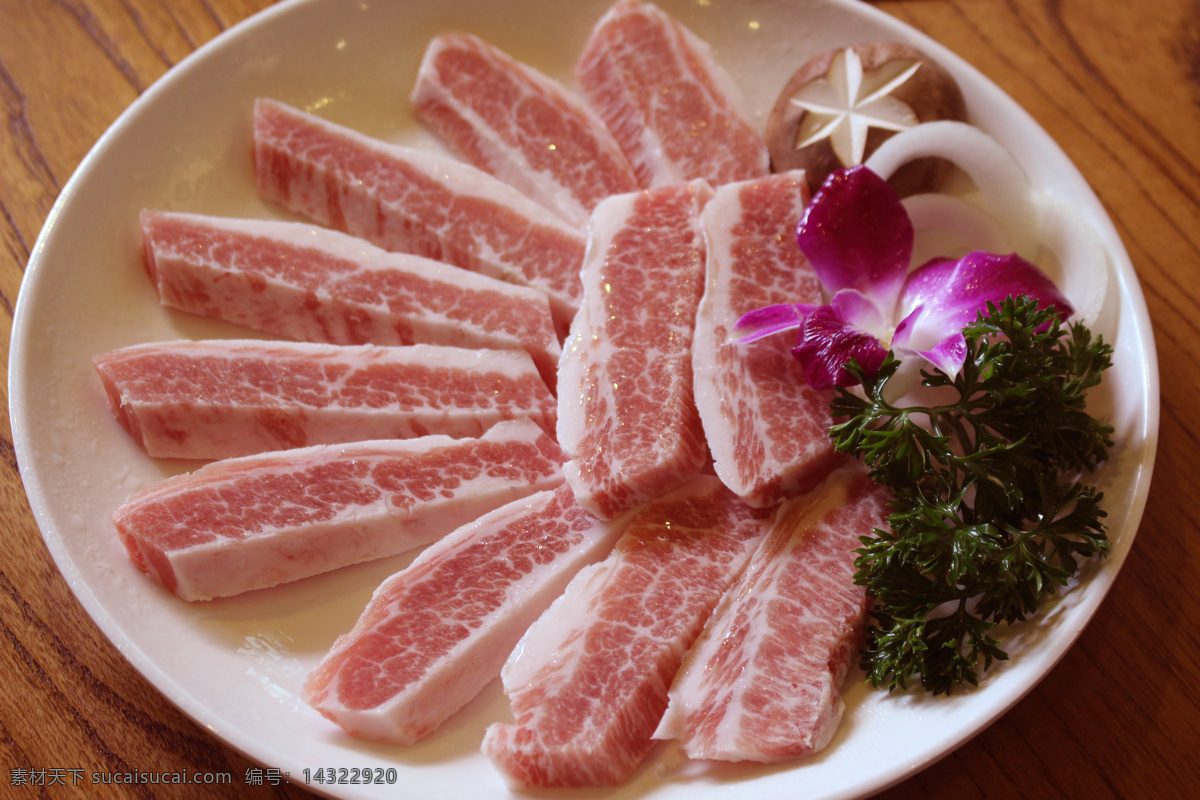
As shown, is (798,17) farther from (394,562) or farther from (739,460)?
(394,562)

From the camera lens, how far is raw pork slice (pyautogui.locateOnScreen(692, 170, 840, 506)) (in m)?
2.33

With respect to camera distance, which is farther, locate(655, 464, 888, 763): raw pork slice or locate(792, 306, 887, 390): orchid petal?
locate(792, 306, 887, 390): orchid petal

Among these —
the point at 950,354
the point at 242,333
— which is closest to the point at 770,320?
the point at 950,354

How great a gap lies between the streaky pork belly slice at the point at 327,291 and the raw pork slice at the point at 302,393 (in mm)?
87

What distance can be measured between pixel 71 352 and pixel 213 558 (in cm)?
80

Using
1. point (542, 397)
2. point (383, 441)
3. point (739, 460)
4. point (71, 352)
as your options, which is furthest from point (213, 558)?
point (739, 460)

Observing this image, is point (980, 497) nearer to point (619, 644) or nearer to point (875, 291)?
point (875, 291)

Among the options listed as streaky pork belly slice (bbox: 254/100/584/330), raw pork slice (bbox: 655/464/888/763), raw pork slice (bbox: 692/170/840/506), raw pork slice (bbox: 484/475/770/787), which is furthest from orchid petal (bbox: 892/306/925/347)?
streaky pork belly slice (bbox: 254/100/584/330)

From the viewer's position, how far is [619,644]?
2102mm

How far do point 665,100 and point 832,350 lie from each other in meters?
1.27

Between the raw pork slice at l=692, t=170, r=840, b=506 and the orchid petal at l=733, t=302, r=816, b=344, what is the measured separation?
40 millimetres

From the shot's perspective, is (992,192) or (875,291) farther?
(992,192)

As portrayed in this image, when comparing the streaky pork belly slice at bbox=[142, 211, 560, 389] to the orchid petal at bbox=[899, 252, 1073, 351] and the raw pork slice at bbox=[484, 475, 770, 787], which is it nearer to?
the raw pork slice at bbox=[484, 475, 770, 787]

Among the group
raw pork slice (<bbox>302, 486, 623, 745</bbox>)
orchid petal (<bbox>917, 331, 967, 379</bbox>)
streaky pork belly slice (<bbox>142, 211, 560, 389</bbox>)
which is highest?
orchid petal (<bbox>917, 331, 967, 379</bbox>)
